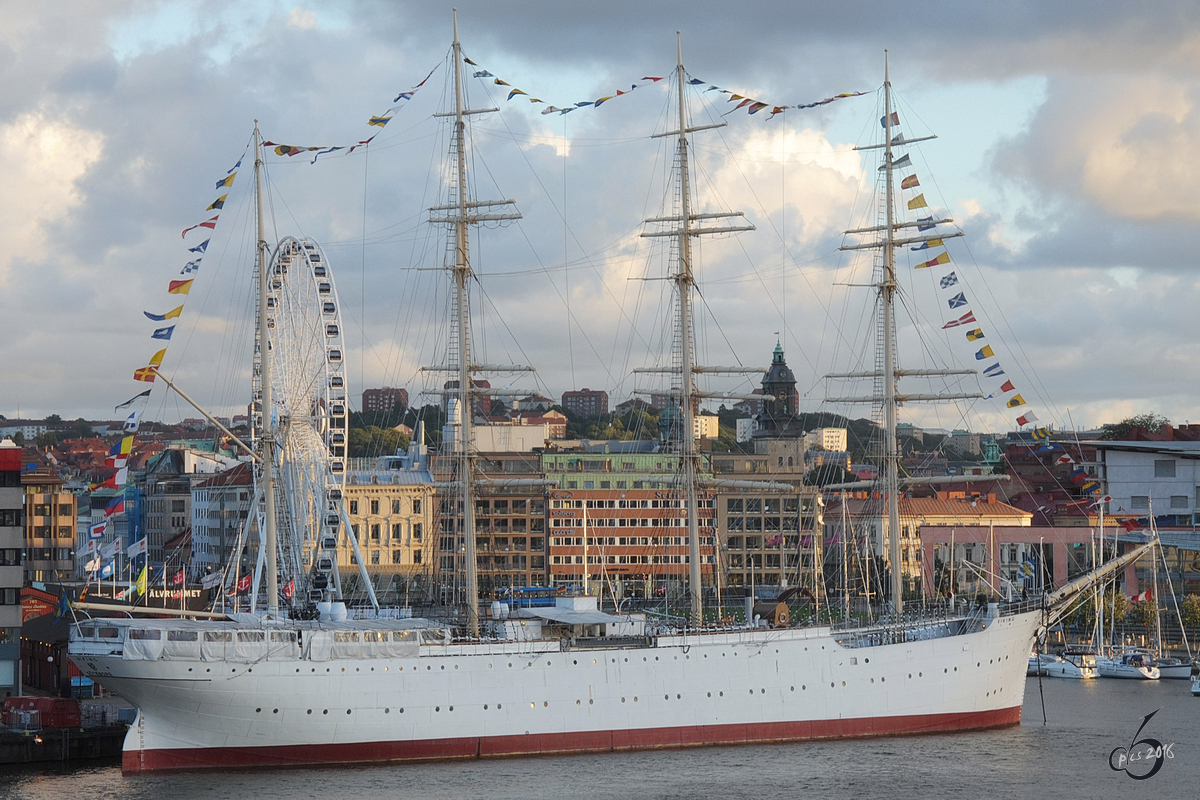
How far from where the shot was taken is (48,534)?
11550 cm

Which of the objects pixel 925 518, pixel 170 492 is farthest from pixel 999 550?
pixel 170 492

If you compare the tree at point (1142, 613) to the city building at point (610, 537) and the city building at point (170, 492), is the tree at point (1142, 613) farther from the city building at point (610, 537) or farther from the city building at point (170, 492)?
the city building at point (170, 492)

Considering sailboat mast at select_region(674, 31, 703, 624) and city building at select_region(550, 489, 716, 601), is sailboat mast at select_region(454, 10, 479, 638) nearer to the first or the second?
sailboat mast at select_region(674, 31, 703, 624)

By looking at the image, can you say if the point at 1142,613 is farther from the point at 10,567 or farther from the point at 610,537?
the point at 10,567

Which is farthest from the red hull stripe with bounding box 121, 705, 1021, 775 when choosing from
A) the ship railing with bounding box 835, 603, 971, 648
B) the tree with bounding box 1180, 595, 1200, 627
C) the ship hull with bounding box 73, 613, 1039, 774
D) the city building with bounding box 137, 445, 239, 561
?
the city building with bounding box 137, 445, 239, 561

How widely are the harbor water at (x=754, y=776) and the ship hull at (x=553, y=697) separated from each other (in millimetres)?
771

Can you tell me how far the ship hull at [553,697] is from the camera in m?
51.1

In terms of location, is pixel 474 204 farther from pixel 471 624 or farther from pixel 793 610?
pixel 793 610

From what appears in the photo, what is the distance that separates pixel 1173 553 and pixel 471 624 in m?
65.1

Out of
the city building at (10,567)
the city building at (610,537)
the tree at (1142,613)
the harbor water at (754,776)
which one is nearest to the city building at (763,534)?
the city building at (610,537)

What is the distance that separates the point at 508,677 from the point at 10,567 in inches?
913

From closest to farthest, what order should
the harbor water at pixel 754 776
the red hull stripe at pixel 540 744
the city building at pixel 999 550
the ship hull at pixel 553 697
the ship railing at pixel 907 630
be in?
the harbor water at pixel 754 776
the ship hull at pixel 553 697
the red hull stripe at pixel 540 744
the ship railing at pixel 907 630
the city building at pixel 999 550

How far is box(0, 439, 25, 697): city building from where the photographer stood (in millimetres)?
61906

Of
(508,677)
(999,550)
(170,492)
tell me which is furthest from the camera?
(170,492)
